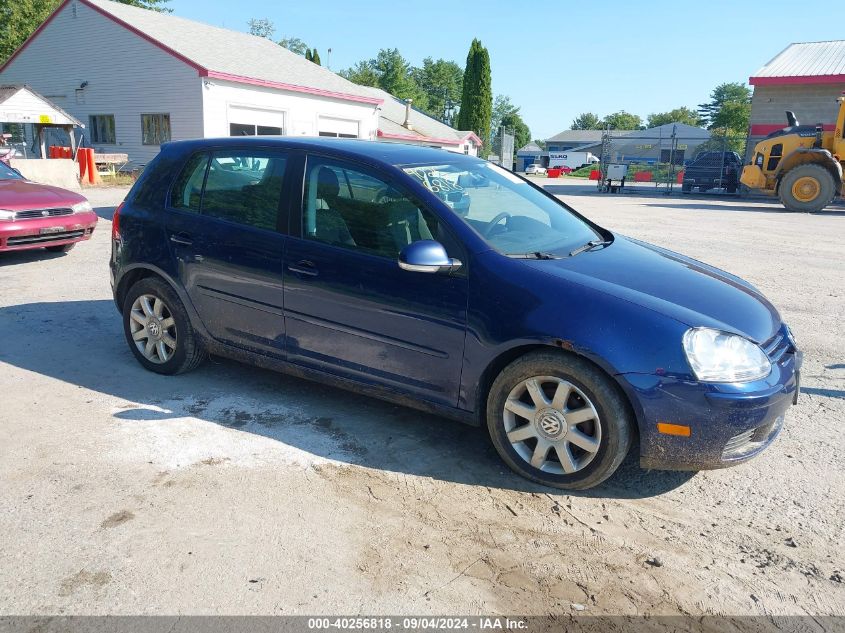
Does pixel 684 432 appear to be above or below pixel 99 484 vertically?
above

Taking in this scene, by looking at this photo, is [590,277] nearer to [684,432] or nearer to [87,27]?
[684,432]

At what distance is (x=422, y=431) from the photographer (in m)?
4.06

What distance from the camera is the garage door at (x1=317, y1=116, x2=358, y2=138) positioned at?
30.1 meters

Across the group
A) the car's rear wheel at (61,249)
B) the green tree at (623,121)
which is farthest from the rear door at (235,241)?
the green tree at (623,121)

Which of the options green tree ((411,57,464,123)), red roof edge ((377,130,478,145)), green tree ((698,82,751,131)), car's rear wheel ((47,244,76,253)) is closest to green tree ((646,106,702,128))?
green tree ((698,82,751,131))

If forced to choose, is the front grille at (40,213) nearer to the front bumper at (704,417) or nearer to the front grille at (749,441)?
the front bumper at (704,417)

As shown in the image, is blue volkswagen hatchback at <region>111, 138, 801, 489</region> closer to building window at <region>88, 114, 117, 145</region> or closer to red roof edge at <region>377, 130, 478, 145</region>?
building window at <region>88, 114, 117, 145</region>

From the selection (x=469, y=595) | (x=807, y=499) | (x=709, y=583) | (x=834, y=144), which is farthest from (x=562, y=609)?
(x=834, y=144)

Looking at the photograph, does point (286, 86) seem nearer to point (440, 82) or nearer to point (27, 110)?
point (27, 110)

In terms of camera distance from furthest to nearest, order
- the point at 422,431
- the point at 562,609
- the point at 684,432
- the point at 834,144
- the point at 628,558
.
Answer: the point at 834,144, the point at 422,431, the point at 684,432, the point at 628,558, the point at 562,609

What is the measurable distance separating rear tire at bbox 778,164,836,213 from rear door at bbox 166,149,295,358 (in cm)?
1963

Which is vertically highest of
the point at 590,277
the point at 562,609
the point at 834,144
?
the point at 834,144

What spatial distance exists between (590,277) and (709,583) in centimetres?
150

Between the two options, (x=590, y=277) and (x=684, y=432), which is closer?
(x=684, y=432)
